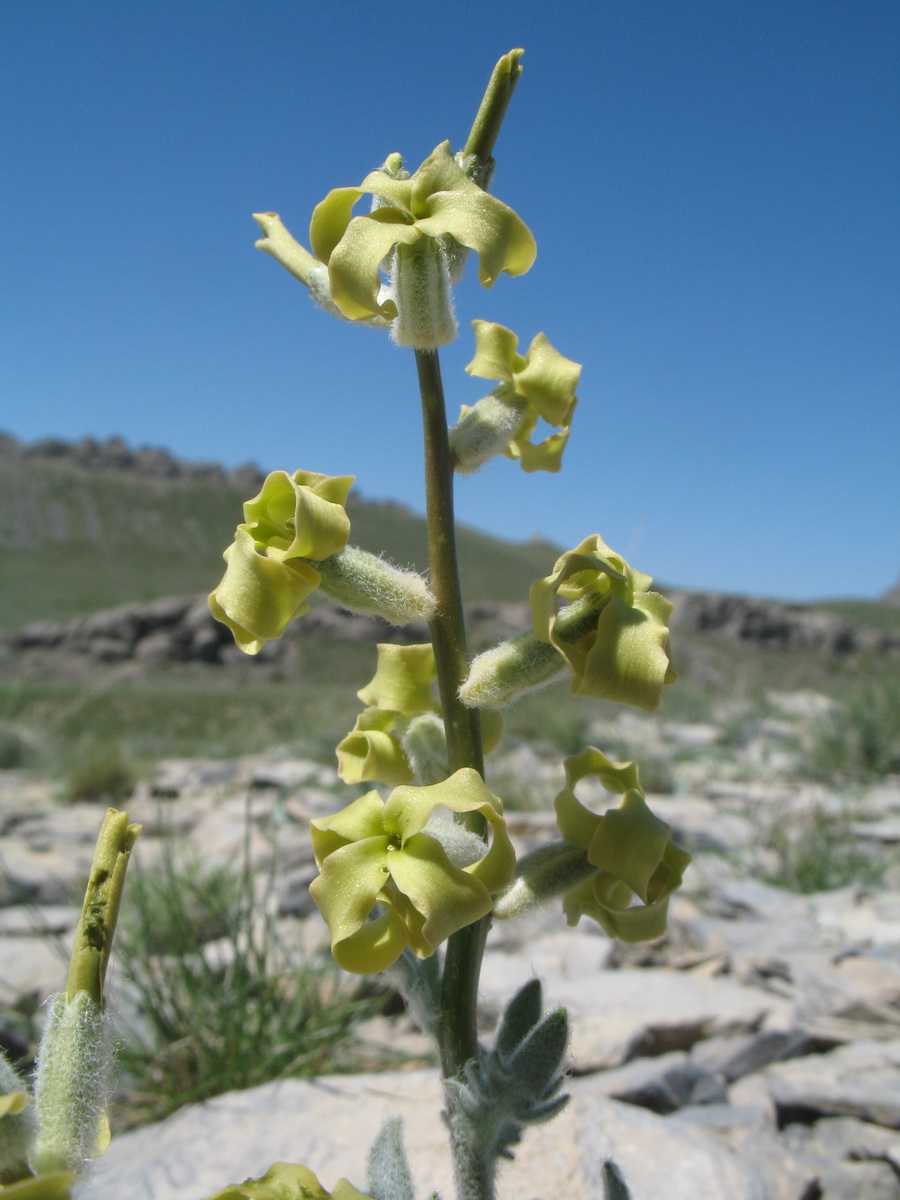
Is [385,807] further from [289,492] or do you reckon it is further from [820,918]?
[820,918]

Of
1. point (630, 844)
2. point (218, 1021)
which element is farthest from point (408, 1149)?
point (630, 844)

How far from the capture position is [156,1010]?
304 cm

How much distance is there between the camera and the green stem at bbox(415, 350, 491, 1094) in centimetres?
146

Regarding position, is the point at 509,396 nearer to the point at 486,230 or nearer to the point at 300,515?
the point at 486,230

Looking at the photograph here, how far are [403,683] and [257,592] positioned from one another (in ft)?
1.50

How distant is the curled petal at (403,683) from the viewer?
1709mm

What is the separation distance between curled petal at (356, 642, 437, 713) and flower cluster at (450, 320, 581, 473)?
1.24ft

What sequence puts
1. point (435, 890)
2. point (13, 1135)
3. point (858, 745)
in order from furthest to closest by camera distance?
point (858, 745) → point (435, 890) → point (13, 1135)

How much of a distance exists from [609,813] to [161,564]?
46.9 meters

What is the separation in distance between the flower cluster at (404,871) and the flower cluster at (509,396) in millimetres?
620

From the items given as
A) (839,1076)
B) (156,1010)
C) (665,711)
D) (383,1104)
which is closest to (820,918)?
(839,1076)

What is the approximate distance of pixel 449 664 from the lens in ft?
4.93

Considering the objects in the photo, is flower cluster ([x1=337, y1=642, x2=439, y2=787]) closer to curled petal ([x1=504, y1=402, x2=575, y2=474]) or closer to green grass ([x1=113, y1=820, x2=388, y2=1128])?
curled petal ([x1=504, y1=402, x2=575, y2=474])

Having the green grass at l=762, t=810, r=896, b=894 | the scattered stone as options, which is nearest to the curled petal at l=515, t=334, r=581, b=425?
the scattered stone
